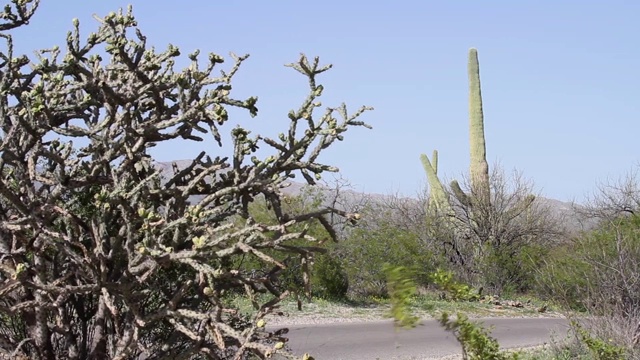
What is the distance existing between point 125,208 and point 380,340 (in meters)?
11.2

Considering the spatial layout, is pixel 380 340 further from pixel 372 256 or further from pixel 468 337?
pixel 468 337

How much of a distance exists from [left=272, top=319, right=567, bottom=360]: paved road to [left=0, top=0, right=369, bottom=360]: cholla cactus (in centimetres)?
727

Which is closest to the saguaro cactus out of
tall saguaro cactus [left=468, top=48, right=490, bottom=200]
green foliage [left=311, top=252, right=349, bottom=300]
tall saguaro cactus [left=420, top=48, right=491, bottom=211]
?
tall saguaro cactus [left=420, top=48, right=491, bottom=211]

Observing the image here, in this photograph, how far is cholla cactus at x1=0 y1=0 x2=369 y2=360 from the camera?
13.6ft

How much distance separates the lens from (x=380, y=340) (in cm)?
1495

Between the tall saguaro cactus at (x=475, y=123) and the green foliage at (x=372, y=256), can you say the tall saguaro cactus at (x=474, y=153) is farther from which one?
the green foliage at (x=372, y=256)

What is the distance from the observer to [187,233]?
14.2 ft

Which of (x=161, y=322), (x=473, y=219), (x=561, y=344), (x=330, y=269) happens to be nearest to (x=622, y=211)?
(x=473, y=219)

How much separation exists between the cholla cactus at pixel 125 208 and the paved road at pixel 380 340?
727cm

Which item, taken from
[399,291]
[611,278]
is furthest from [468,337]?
[611,278]

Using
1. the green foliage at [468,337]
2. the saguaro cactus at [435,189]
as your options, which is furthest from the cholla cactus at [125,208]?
the saguaro cactus at [435,189]

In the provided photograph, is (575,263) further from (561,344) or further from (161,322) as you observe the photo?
(161,322)

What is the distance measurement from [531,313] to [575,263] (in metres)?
7.00

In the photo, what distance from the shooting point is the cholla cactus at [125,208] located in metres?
4.15
